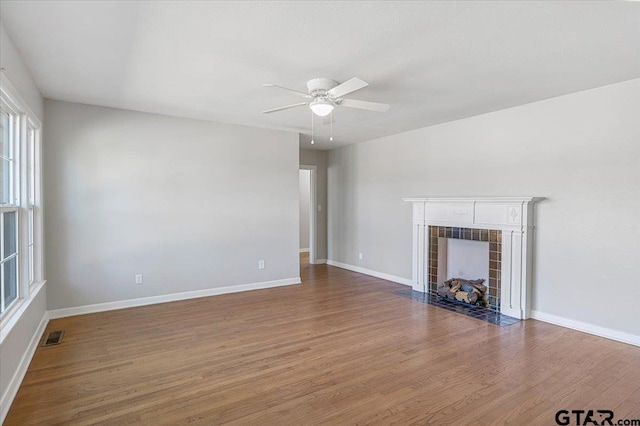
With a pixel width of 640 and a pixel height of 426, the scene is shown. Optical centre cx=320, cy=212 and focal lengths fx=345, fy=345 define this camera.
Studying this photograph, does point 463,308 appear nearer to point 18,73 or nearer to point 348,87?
point 348,87

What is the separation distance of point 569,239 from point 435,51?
2.57 m

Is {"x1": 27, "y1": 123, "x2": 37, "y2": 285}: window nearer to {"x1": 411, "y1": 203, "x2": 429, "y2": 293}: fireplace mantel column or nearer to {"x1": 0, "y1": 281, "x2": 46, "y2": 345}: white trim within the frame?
{"x1": 0, "y1": 281, "x2": 46, "y2": 345}: white trim

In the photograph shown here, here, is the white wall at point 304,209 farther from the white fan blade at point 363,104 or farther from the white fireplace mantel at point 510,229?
the white fan blade at point 363,104

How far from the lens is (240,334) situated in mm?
3531

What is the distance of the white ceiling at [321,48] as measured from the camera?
215 centimetres

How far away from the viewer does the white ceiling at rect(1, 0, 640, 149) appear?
2.15 metres

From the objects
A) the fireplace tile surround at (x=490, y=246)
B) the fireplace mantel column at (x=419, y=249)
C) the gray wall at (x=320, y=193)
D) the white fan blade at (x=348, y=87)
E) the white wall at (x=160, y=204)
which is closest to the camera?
the white fan blade at (x=348, y=87)

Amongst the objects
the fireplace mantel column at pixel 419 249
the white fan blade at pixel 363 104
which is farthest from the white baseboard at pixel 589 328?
the white fan blade at pixel 363 104

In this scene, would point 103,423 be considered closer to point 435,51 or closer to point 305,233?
point 435,51

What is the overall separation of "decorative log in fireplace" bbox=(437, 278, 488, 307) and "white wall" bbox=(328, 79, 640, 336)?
→ 0.65 meters

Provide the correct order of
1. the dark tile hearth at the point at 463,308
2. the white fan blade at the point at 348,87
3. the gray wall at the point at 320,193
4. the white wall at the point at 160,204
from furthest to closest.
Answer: the gray wall at the point at 320,193 < the white wall at the point at 160,204 < the dark tile hearth at the point at 463,308 < the white fan blade at the point at 348,87

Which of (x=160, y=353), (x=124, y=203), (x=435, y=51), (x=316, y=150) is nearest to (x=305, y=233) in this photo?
(x=316, y=150)

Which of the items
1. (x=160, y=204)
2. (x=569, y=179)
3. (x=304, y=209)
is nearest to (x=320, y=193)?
(x=304, y=209)

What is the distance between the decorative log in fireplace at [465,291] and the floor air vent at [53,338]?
4.54 metres
